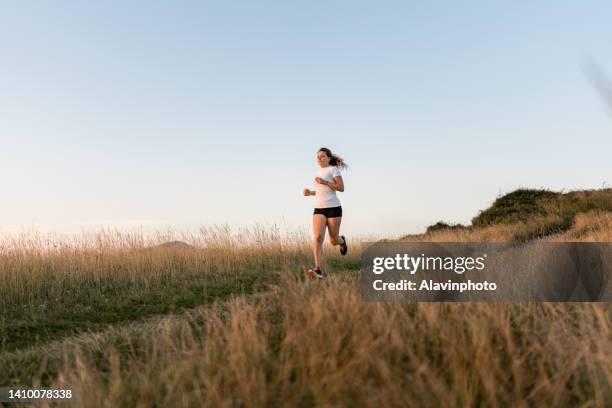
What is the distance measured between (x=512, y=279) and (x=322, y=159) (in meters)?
4.23

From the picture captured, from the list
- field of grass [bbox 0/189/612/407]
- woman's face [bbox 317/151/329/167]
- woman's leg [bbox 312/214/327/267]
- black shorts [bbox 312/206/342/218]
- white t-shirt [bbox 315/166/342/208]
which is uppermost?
woman's face [bbox 317/151/329/167]

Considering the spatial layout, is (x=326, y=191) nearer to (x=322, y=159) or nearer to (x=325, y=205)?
(x=325, y=205)

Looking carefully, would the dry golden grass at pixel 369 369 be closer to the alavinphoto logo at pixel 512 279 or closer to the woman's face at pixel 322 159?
the alavinphoto logo at pixel 512 279

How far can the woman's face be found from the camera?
1078 cm

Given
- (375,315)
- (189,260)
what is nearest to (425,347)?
(375,315)

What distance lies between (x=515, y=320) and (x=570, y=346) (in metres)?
1.05

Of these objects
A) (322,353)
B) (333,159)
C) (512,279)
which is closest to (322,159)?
(333,159)

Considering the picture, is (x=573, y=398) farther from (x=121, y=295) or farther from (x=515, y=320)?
(x=121, y=295)

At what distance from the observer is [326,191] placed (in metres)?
10.5

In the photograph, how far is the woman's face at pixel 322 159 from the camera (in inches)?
424

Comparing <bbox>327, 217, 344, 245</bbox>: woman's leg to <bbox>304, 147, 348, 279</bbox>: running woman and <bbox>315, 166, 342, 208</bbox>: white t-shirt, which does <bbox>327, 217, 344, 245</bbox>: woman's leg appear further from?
<bbox>315, 166, 342, 208</bbox>: white t-shirt

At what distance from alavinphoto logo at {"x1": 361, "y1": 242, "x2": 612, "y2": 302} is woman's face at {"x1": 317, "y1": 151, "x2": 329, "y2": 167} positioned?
7.32 ft

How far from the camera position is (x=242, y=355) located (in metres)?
4.27

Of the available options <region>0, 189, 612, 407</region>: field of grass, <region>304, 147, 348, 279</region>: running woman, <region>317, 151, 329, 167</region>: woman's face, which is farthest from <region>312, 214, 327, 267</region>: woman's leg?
<region>0, 189, 612, 407</region>: field of grass
